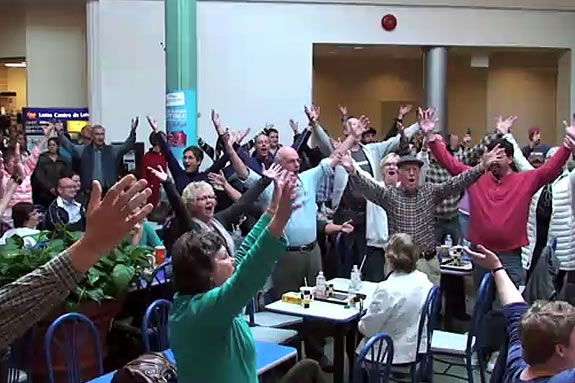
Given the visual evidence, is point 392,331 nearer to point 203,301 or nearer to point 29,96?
point 203,301

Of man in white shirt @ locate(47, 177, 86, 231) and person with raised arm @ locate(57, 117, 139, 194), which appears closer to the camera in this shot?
man in white shirt @ locate(47, 177, 86, 231)

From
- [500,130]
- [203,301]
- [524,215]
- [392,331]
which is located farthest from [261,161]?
[203,301]

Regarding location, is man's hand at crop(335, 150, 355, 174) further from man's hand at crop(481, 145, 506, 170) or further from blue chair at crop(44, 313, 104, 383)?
blue chair at crop(44, 313, 104, 383)

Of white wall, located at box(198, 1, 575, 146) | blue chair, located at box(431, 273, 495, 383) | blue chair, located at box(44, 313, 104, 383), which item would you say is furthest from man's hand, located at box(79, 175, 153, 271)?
white wall, located at box(198, 1, 575, 146)

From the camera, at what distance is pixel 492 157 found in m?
5.25

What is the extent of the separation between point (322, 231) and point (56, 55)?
23.5ft

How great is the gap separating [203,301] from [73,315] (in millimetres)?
1636

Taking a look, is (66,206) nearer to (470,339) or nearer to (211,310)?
(470,339)

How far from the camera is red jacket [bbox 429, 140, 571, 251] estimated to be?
532 centimetres

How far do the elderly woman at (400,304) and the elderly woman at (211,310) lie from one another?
176 centimetres

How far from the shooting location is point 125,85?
11320 millimetres

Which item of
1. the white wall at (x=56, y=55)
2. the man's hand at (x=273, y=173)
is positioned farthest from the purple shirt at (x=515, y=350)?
the white wall at (x=56, y=55)

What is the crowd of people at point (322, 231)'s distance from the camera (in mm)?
2174

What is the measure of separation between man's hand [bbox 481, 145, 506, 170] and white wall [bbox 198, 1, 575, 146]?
6.61m
